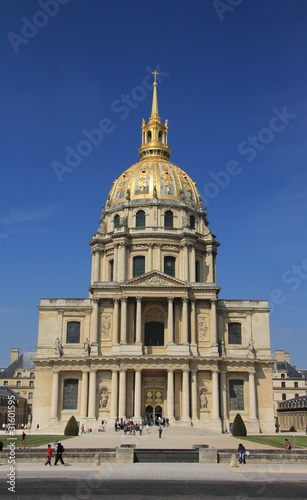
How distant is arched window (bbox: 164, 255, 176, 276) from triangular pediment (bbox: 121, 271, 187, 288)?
27.2 ft

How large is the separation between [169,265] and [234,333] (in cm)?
1308

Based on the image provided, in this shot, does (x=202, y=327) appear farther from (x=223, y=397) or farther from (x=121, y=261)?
(x=121, y=261)

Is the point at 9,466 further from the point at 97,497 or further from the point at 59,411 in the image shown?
the point at 59,411

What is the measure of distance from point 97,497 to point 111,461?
11157mm

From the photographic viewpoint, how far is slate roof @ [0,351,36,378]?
113125 millimetres

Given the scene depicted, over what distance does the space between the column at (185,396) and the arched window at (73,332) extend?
14.1 meters

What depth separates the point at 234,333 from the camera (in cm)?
Answer: 7138

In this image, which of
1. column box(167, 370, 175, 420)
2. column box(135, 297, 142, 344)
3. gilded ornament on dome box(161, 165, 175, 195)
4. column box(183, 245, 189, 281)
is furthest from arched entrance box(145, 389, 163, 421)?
gilded ornament on dome box(161, 165, 175, 195)

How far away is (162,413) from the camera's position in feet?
220

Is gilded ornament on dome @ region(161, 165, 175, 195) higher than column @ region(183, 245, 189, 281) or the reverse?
higher

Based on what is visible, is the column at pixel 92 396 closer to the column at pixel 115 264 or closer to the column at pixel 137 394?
the column at pixel 137 394

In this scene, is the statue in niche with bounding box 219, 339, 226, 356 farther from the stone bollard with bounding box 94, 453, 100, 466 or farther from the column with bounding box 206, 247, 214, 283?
the stone bollard with bounding box 94, 453, 100, 466

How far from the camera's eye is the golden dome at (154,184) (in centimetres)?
8256

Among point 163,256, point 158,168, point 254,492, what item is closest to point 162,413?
point 163,256
